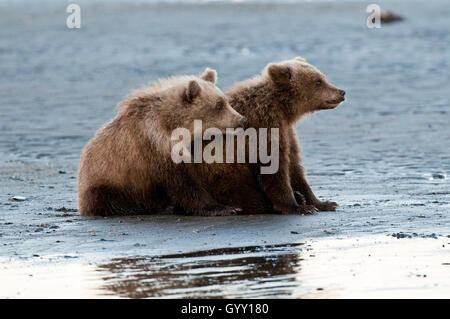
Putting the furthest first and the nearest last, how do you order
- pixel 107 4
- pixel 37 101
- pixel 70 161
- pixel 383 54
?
1. pixel 107 4
2. pixel 383 54
3. pixel 37 101
4. pixel 70 161

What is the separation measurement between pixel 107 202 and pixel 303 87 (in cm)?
204

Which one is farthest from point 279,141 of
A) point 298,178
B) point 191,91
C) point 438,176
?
point 438,176

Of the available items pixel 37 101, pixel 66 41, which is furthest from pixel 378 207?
pixel 66 41

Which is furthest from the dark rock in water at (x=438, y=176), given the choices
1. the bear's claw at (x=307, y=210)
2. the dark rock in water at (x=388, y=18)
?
the dark rock in water at (x=388, y=18)

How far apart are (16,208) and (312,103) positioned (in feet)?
9.63

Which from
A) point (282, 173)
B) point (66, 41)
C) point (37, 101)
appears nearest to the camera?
point (282, 173)

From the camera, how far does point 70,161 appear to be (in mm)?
12242

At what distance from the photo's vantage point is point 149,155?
8086 mm

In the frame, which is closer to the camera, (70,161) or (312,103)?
(312,103)

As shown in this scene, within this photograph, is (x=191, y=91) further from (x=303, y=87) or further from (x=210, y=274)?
(x=210, y=274)

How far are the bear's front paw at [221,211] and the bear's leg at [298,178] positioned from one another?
73 centimetres

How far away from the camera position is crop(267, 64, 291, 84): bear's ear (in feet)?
27.3

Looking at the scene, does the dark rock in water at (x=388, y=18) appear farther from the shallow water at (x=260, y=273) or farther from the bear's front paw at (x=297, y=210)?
the shallow water at (x=260, y=273)

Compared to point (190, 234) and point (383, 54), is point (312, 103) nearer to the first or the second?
point (190, 234)
